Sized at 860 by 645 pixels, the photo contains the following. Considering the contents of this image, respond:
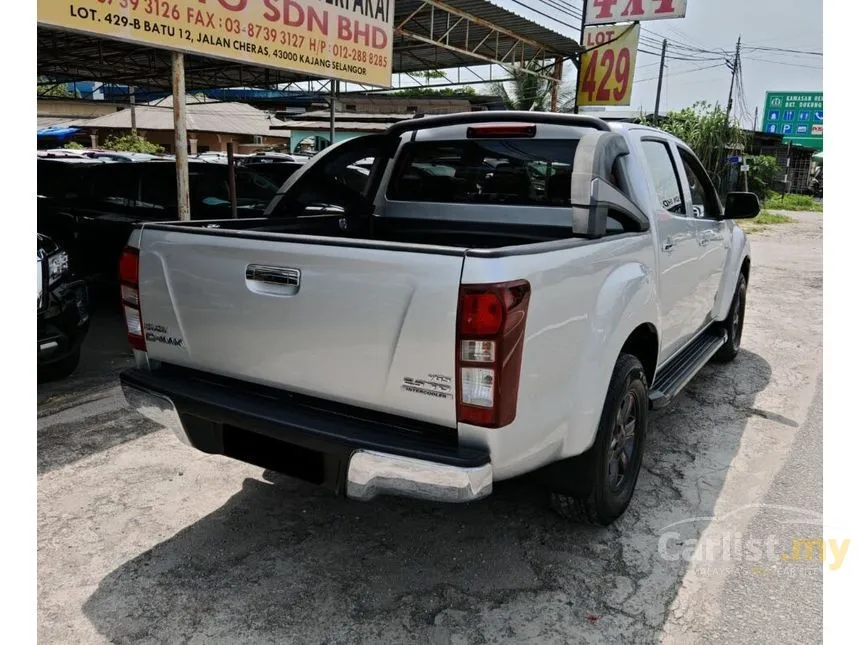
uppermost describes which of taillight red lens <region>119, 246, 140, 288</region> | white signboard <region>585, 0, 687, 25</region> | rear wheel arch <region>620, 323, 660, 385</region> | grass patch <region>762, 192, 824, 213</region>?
white signboard <region>585, 0, 687, 25</region>

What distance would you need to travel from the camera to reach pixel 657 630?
99.0 inches

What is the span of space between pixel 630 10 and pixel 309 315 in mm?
12212

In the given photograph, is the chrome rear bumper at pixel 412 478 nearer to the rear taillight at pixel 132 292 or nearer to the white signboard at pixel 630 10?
the rear taillight at pixel 132 292

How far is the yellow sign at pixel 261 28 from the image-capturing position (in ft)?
17.2

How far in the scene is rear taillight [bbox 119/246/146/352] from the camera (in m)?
2.94

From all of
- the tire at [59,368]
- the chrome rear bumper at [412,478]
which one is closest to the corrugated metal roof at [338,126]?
the tire at [59,368]

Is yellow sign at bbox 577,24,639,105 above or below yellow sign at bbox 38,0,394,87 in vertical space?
above

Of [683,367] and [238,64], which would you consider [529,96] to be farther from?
[683,367]

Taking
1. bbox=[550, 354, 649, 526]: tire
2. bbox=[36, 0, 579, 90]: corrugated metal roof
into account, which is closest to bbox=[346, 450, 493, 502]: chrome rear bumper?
bbox=[550, 354, 649, 526]: tire

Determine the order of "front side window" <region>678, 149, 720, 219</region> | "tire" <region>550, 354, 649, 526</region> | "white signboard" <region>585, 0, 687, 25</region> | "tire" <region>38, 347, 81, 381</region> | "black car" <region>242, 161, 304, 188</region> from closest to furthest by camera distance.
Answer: "tire" <region>550, 354, 649, 526</region> < "front side window" <region>678, 149, 720, 219</region> < "tire" <region>38, 347, 81, 381</region> < "black car" <region>242, 161, 304, 188</region> < "white signboard" <region>585, 0, 687, 25</region>

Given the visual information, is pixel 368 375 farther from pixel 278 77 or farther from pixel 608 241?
pixel 278 77

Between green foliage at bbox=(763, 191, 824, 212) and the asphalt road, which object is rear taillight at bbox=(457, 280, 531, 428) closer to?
the asphalt road

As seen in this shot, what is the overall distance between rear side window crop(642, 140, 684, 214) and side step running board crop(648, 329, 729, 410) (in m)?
0.96

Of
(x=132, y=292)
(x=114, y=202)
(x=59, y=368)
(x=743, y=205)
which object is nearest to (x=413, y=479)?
(x=132, y=292)
